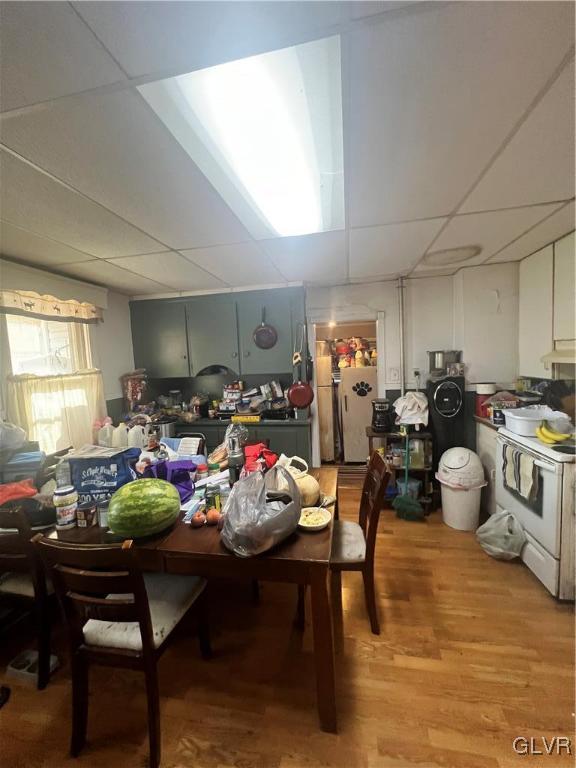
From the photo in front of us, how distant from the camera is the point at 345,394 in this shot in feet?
14.1

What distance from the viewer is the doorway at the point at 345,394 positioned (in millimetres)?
4246

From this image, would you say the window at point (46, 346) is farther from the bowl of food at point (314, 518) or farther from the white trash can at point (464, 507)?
the white trash can at point (464, 507)

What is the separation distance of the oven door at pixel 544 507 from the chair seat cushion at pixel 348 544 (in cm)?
113

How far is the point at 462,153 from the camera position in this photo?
46.4 inches

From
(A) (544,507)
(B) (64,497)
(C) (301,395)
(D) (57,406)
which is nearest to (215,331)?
(C) (301,395)

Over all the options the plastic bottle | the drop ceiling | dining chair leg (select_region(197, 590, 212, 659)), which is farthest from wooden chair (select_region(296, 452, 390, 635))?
the plastic bottle

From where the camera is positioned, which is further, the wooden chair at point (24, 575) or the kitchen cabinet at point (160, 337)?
the kitchen cabinet at point (160, 337)

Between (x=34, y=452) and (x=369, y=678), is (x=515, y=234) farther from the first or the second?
(x=34, y=452)

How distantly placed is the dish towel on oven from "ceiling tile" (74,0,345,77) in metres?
2.35

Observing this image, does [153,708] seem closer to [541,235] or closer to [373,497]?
[373,497]

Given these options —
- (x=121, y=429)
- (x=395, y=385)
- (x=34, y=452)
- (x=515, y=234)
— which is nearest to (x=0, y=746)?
(x=34, y=452)

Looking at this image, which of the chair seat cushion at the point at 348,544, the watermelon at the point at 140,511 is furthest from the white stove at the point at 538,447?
the watermelon at the point at 140,511

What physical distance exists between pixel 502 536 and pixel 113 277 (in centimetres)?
381

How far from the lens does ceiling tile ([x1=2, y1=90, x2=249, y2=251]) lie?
949 millimetres
